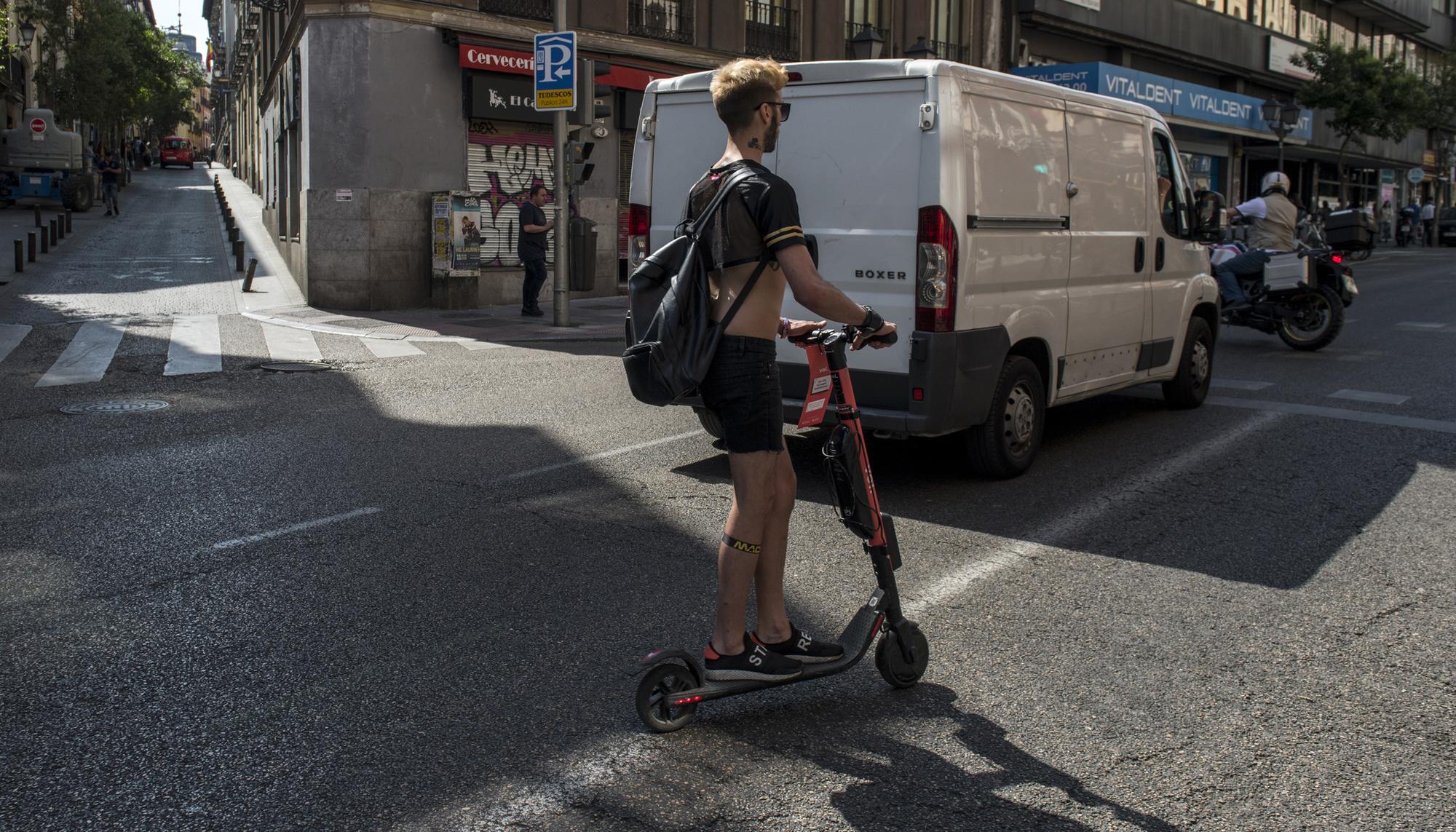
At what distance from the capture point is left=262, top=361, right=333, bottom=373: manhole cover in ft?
36.3

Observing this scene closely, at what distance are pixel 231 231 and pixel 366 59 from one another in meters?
6.77

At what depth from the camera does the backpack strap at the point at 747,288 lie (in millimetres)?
3535

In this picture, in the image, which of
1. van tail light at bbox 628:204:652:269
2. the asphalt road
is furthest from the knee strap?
van tail light at bbox 628:204:652:269

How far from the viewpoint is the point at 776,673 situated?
3670 mm

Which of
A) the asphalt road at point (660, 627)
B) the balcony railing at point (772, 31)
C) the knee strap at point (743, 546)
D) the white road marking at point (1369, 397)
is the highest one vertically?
the balcony railing at point (772, 31)

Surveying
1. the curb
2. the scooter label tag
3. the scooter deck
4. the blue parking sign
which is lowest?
the scooter deck

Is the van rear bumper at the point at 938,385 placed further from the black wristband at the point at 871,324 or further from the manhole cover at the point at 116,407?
the manhole cover at the point at 116,407

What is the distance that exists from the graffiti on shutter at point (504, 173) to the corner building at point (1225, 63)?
1226cm

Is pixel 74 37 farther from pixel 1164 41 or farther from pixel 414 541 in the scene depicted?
pixel 414 541

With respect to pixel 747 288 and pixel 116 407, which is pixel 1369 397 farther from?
pixel 116 407

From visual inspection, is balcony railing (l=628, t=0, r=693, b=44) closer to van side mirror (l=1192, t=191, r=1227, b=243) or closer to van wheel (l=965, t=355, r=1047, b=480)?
van side mirror (l=1192, t=191, r=1227, b=243)

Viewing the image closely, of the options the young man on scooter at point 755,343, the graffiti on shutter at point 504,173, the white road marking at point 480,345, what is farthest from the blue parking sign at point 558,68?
the young man on scooter at point 755,343

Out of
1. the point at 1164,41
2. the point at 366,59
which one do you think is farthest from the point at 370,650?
the point at 1164,41

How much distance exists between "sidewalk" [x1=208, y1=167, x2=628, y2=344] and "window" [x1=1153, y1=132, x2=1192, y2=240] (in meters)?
7.33
